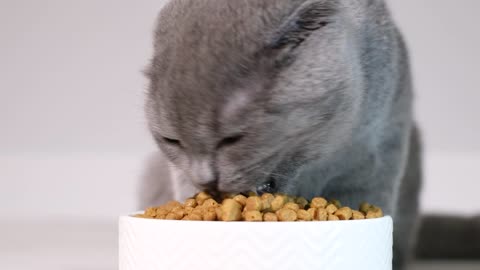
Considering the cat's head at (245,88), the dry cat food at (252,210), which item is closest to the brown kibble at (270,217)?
the dry cat food at (252,210)

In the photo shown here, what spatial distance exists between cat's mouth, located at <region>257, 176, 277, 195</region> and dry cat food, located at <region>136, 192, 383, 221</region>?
6cm

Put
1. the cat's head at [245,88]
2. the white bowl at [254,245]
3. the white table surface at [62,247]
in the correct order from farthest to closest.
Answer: the white table surface at [62,247] < the cat's head at [245,88] < the white bowl at [254,245]

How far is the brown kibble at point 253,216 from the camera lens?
996mm

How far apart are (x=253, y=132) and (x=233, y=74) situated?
90 mm

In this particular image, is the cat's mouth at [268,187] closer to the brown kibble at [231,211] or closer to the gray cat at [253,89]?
the gray cat at [253,89]

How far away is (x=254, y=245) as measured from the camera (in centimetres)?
96

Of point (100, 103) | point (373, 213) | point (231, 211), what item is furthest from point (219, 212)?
point (100, 103)

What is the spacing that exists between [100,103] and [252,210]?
192 cm

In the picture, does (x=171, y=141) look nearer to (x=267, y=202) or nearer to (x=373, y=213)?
(x=267, y=202)

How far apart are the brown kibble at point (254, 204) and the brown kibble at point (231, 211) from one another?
13 mm

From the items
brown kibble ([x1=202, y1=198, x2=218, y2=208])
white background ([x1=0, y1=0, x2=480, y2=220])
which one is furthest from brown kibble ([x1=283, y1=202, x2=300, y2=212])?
white background ([x1=0, y1=0, x2=480, y2=220])

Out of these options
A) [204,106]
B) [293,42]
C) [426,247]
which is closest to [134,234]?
[204,106]

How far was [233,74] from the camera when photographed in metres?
1.07

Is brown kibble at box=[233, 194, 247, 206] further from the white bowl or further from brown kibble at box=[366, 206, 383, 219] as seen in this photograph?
brown kibble at box=[366, 206, 383, 219]
